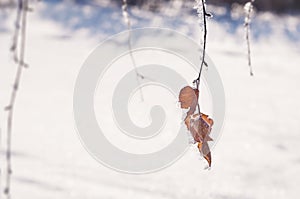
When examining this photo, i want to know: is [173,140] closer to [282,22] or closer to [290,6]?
[282,22]

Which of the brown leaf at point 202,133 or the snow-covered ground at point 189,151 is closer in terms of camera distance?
the brown leaf at point 202,133

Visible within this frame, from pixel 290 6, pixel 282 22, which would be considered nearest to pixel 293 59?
pixel 282 22

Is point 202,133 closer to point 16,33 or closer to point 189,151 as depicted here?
point 16,33

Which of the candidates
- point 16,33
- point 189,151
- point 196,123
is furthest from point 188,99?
point 189,151

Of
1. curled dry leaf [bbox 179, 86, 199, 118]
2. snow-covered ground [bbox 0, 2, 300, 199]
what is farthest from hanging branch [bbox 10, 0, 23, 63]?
curled dry leaf [bbox 179, 86, 199, 118]

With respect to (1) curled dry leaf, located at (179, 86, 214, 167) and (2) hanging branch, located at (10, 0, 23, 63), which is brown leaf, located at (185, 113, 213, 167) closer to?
(1) curled dry leaf, located at (179, 86, 214, 167)

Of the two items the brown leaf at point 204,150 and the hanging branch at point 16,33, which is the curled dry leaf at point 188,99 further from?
the hanging branch at point 16,33

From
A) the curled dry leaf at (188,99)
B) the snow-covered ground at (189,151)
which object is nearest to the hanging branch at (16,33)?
the snow-covered ground at (189,151)
